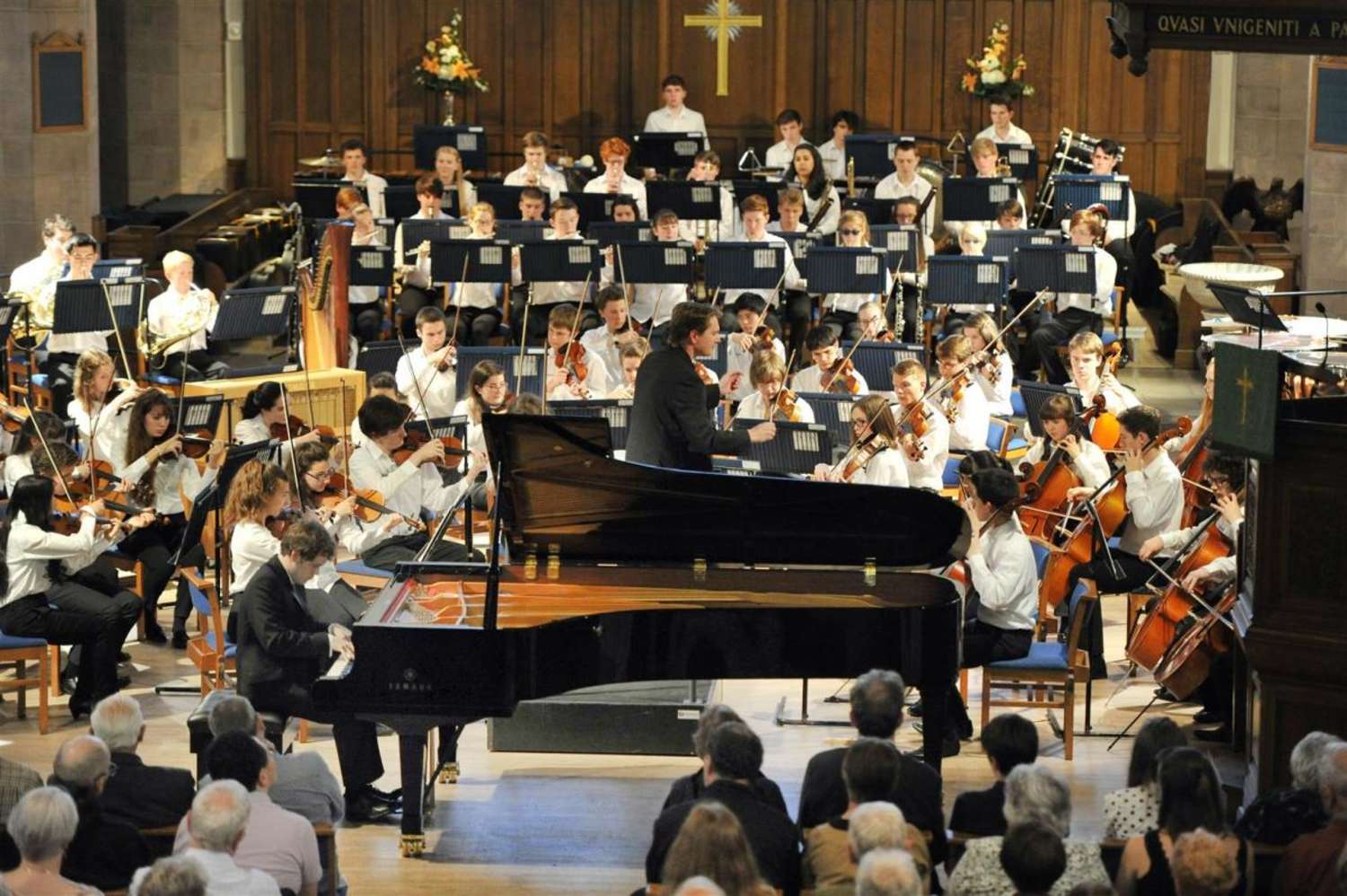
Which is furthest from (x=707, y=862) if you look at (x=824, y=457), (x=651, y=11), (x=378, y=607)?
(x=651, y=11)

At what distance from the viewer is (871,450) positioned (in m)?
9.76

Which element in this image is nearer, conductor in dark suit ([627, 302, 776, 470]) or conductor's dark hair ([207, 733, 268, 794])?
conductor's dark hair ([207, 733, 268, 794])

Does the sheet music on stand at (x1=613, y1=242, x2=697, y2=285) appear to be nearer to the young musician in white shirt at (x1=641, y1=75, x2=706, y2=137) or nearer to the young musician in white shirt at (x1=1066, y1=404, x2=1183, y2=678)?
the young musician in white shirt at (x1=1066, y1=404, x2=1183, y2=678)

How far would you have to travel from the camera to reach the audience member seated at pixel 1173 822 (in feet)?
18.1

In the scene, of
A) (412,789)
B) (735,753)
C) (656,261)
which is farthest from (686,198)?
(735,753)

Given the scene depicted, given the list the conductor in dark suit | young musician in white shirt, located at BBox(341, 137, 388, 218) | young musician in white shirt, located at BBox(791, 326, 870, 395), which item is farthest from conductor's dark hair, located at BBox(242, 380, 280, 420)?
young musician in white shirt, located at BBox(341, 137, 388, 218)

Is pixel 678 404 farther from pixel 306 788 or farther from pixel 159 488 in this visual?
pixel 306 788

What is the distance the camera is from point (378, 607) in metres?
7.29

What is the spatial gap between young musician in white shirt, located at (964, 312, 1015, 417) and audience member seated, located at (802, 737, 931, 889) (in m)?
6.13

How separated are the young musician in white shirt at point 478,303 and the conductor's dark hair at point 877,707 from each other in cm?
733

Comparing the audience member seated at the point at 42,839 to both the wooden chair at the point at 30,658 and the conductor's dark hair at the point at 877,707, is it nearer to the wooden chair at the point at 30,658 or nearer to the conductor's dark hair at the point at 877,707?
the conductor's dark hair at the point at 877,707

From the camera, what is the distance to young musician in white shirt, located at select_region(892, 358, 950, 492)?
10.3 meters

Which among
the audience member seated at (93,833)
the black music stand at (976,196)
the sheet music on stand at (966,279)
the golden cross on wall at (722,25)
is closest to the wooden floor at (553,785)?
the audience member seated at (93,833)

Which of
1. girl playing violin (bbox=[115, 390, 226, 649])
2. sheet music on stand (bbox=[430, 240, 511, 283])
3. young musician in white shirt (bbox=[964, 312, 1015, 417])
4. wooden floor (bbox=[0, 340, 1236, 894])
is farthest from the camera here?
sheet music on stand (bbox=[430, 240, 511, 283])
